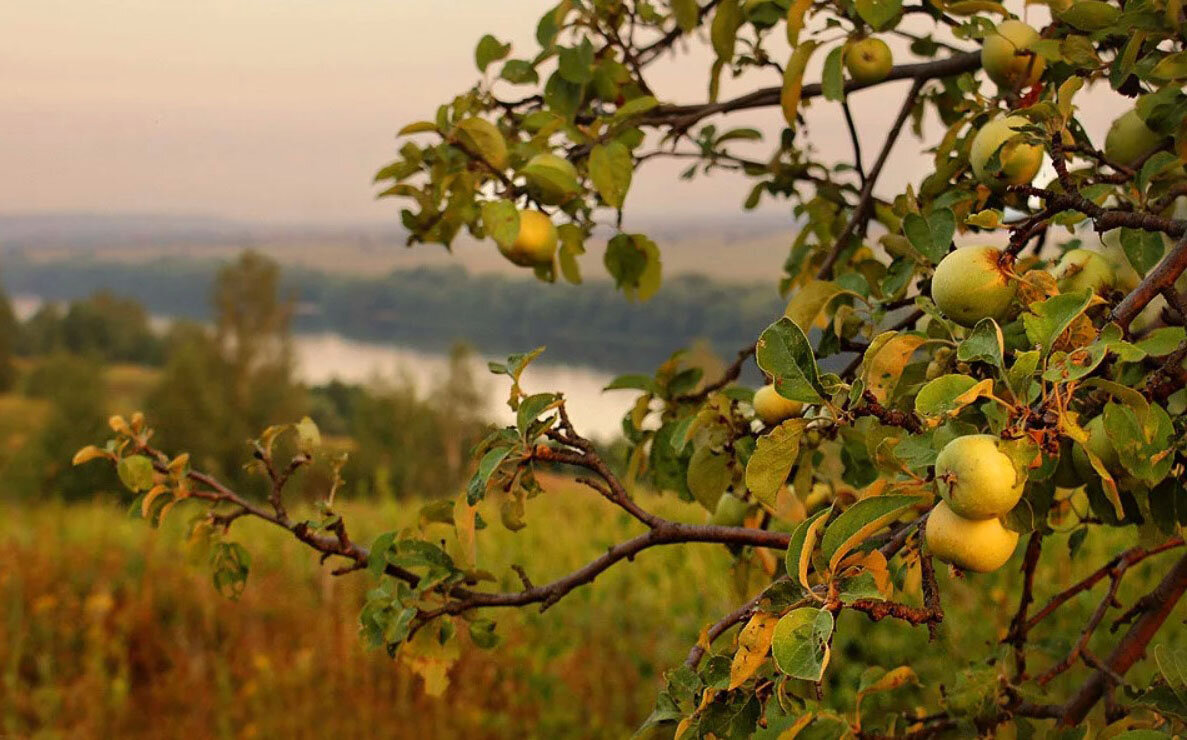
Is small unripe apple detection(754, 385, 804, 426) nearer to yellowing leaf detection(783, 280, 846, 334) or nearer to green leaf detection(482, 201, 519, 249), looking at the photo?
yellowing leaf detection(783, 280, 846, 334)

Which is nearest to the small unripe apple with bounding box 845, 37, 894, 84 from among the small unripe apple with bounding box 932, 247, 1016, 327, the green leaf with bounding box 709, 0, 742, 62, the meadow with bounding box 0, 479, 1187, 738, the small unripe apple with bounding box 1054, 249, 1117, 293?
the green leaf with bounding box 709, 0, 742, 62

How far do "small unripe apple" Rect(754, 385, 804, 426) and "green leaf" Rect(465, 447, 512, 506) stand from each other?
250mm

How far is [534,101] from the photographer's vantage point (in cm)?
136

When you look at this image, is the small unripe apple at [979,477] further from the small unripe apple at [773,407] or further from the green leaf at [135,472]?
→ the green leaf at [135,472]

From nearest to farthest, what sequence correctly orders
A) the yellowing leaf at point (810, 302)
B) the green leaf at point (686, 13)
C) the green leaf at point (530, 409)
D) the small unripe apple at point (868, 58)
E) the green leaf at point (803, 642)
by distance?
the green leaf at point (803, 642)
the green leaf at point (530, 409)
the yellowing leaf at point (810, 302)
the small unripe apple at point (868, 58)
the green leaf at point (686, 13)

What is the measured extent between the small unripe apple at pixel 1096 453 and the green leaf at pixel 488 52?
848 mm

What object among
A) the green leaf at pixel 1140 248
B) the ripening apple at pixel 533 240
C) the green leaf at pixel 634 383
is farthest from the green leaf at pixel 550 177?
the green leaf at pixel 1140 248

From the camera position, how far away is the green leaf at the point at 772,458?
622mm

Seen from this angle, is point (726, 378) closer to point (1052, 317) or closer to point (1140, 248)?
point (1140, 248)

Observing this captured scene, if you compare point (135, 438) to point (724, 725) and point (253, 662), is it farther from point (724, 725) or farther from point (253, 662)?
point (253, 662)

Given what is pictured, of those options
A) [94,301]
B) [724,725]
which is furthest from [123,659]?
[94,301]

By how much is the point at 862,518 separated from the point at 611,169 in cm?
52

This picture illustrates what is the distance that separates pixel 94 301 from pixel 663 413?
24.3 meters

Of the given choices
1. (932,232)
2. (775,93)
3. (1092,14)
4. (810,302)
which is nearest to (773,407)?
(810,302)
